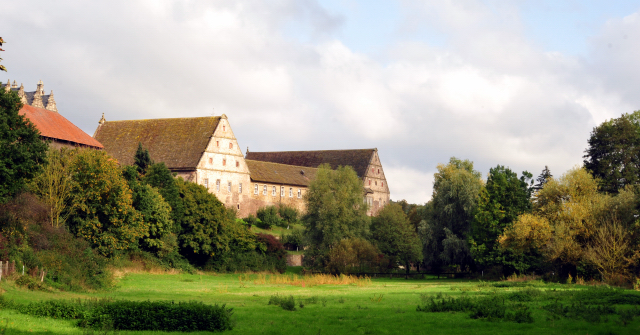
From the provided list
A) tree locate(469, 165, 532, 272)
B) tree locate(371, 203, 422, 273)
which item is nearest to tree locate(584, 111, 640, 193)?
tree locate(469, 165, 532, 272)

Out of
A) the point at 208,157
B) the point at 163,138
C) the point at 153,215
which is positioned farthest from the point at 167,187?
the point at 163,138

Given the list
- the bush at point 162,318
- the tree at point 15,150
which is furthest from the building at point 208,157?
the bush at point 162,318

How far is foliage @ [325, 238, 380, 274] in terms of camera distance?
58125mm

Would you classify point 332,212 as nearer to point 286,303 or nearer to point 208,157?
point 208,157

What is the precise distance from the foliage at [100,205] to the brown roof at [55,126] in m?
22.4

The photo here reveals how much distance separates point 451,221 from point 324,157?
159 ft

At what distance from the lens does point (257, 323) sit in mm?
21844

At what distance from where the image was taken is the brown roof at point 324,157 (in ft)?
343

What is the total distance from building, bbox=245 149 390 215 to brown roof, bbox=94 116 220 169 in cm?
1897

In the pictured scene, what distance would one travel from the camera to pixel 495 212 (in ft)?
189

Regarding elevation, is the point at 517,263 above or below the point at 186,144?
below

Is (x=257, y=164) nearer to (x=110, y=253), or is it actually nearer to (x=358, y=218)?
(x=358, y=218)

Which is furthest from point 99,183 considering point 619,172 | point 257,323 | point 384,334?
point 619,172

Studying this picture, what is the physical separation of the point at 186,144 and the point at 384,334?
6358cm
